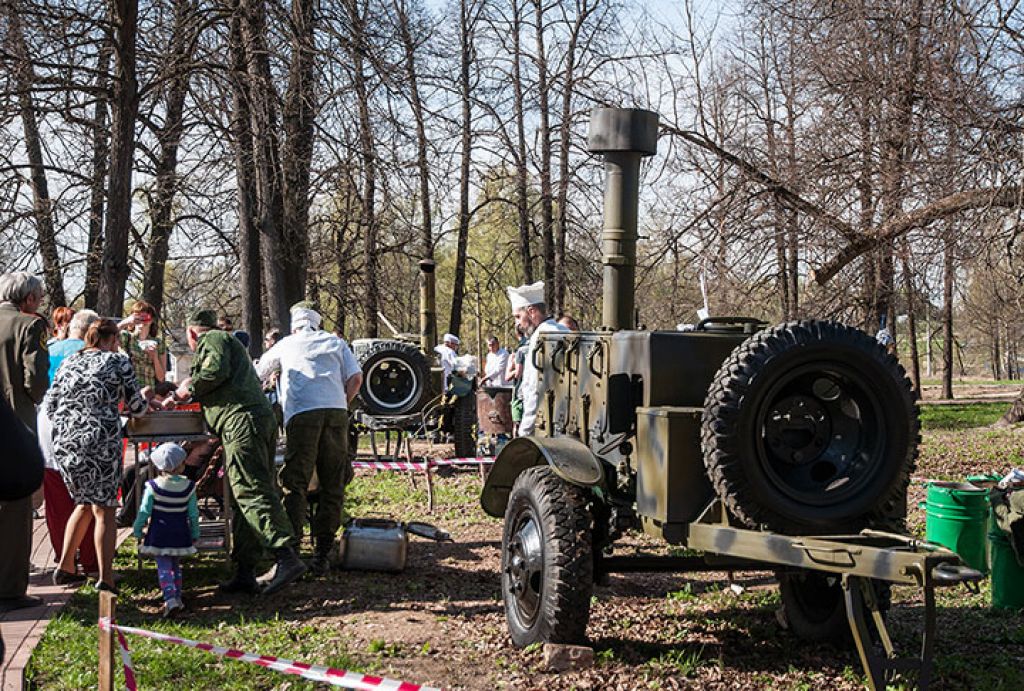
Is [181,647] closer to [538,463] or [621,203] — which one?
[538,463]

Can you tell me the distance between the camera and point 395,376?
555 inches

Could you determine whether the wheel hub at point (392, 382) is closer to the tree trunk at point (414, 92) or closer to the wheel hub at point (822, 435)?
the tree trunk at point (414, 92)

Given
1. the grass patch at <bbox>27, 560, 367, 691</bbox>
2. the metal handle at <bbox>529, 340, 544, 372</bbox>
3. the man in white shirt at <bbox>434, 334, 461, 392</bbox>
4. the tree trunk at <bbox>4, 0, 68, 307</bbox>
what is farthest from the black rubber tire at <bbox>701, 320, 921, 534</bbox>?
the man in white shirt at <bbox>434, 334, 461, 392</bbox>

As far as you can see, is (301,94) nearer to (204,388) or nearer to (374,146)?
(374,146)

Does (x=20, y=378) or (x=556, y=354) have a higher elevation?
(x=556, y=354)

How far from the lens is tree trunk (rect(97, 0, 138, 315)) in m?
12.0

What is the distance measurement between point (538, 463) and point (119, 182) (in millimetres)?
7586

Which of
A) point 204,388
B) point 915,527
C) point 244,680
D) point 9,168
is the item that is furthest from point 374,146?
point 244,680

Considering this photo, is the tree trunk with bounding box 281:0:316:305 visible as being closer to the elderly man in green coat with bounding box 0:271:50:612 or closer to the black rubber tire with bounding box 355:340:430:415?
the black rubber tire with bounding box 355:340:430:415

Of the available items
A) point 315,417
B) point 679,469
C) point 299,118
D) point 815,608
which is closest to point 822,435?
point 679,469

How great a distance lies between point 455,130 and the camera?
65.5 feet

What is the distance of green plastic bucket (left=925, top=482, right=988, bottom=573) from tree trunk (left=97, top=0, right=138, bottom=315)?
28.8 feet

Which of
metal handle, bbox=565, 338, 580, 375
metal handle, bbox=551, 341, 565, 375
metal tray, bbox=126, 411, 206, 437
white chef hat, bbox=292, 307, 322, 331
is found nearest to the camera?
metal handle, bbox=565, 338, 580, 375

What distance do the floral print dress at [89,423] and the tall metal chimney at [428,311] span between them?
913cm
